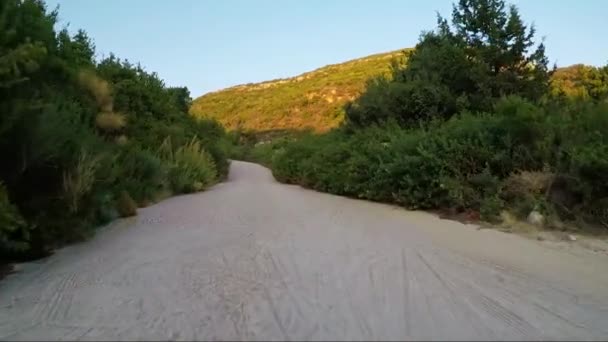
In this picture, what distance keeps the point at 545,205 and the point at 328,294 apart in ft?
19.4

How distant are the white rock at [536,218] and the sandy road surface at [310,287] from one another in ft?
2.97

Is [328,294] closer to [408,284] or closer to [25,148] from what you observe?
[408,284]

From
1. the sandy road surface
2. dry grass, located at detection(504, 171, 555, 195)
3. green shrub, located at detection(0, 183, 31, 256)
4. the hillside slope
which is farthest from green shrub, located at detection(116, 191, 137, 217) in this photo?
the hillside slope

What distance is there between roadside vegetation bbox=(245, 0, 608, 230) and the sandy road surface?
1690mm

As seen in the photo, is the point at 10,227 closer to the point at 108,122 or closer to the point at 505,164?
the point at 505,164

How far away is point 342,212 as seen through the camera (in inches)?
514

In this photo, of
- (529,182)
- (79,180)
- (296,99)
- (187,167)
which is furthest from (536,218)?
(296,99)

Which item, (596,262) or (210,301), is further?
(596,262)

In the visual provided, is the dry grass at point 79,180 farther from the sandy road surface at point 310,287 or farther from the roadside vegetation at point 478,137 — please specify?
the roadside vegetation at point 478,137

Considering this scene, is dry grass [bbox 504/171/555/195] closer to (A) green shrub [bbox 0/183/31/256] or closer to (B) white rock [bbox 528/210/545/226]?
(B) white rock [bbox 528/210/545/226]

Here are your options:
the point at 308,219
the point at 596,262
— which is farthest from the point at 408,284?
the point at 308,219

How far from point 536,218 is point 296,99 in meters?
74.4

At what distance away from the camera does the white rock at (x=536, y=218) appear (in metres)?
9.66

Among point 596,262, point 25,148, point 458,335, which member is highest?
point 25,148
